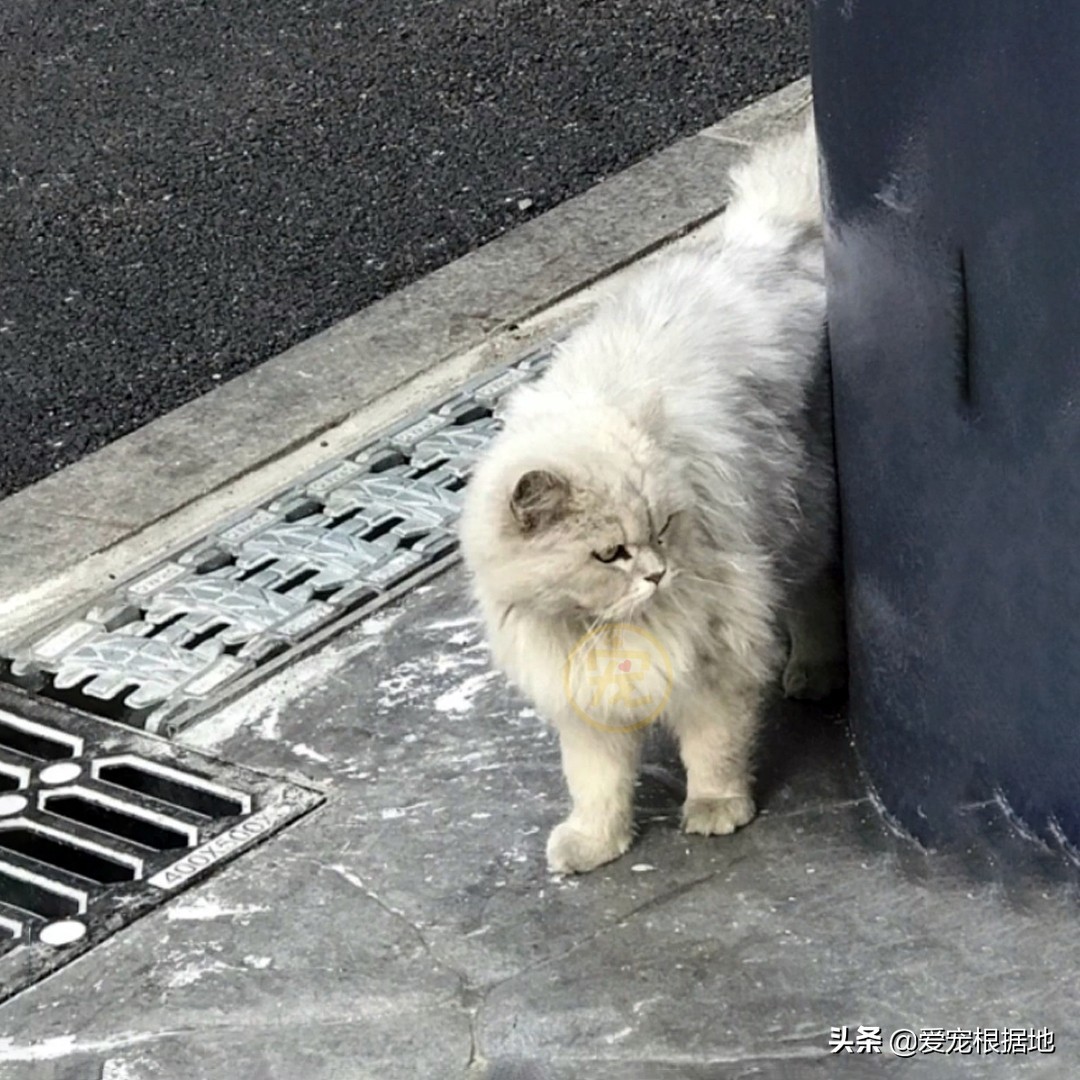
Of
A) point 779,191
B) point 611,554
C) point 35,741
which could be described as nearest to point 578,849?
point 611,554

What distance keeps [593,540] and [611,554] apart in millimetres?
36

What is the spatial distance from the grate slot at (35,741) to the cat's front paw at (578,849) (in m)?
0.93

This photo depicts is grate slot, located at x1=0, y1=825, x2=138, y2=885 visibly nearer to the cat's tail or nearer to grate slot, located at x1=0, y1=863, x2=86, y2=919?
grate slot, located at x1=0, y1=863, x2=86, y2=919

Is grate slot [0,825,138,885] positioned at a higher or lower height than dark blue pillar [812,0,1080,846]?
lower

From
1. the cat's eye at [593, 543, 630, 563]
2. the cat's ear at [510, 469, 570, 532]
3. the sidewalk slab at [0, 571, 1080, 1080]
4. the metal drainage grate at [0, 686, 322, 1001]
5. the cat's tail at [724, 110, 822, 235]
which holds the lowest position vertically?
the sidewalk slab at [0, 571, 1080, 1080]

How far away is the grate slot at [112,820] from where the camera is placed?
3.58m

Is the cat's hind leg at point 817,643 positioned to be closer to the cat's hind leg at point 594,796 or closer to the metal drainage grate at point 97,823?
the cat's hind leg at point 594,796

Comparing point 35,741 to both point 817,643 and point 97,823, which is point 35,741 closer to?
point 97,823

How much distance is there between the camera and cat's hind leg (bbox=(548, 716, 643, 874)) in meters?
3.34

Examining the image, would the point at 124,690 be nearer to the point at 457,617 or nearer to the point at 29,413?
the point at 457,617

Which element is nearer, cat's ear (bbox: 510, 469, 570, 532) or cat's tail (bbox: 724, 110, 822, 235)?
cat's ear (bbox: 510, 469, 570, 532)

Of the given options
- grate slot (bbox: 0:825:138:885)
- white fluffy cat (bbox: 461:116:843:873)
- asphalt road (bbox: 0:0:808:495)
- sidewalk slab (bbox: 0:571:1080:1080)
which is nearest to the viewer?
sidewalk slab (bbox: 0:571:1080:1080)

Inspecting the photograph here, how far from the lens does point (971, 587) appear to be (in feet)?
9.98

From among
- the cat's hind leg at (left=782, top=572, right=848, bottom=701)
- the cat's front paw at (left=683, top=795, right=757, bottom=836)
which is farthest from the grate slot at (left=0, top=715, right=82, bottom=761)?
the cat's hind leg at (left=782, top=572, right=848, bottom=701)
